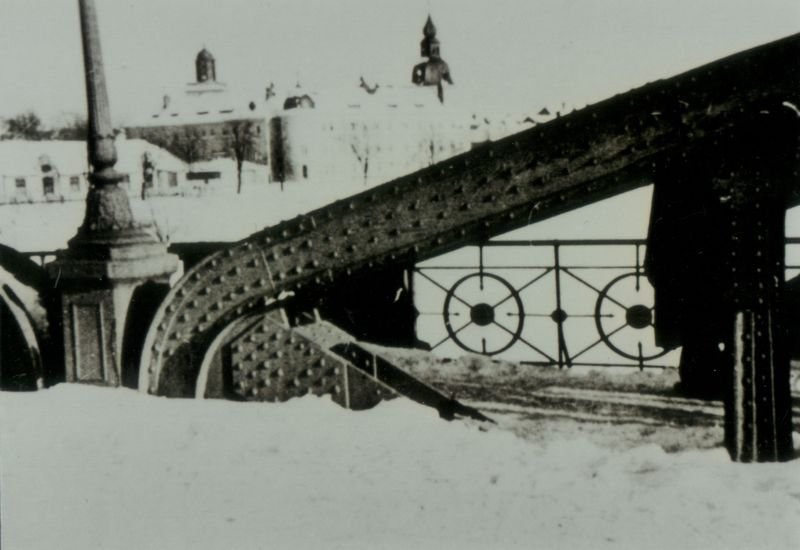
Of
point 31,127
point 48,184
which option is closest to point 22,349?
point 31,127

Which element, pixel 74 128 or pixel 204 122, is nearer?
pixel 74 128

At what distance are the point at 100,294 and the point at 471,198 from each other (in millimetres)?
2931

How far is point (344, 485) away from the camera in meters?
5.17

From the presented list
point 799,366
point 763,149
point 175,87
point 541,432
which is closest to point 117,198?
point 541,432

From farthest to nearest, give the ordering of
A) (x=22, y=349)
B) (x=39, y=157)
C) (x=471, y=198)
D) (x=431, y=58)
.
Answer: (x=39, y=157) → (x=431, y=58) → (x=22, y=349) → (x=471, y=198)

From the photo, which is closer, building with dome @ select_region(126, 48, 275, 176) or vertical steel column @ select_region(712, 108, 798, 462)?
vertical steel column @ select_region(712, 108, 798, 462)

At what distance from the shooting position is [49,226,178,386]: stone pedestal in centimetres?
691

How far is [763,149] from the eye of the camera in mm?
5129

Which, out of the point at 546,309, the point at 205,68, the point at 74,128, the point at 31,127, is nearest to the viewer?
the point at 31,127

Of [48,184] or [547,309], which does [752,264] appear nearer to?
[547,309]

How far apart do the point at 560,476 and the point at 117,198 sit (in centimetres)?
390

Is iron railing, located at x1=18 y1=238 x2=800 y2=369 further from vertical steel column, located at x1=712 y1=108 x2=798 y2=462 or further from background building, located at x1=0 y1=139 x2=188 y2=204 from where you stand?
vertical steel column, located at x1=712 y1=108 x2=798 y2=462

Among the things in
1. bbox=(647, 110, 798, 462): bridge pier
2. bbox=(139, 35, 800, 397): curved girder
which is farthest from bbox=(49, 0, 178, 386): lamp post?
bbox=(647, 110, 798, 462): bridge pier

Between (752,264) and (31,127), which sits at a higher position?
(31,127)
